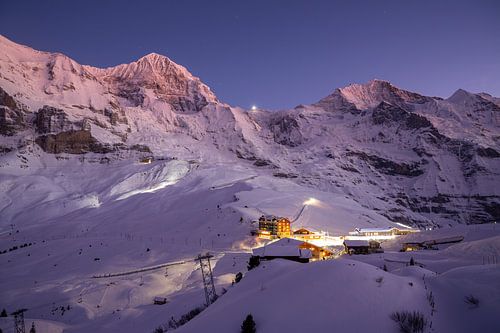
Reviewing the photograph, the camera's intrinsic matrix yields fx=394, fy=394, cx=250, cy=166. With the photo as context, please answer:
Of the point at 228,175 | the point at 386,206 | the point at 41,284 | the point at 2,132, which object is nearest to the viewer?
the point at 41,284

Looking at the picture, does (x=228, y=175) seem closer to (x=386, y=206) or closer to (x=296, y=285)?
(x=386, y=206)

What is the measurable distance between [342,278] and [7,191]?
481 ft

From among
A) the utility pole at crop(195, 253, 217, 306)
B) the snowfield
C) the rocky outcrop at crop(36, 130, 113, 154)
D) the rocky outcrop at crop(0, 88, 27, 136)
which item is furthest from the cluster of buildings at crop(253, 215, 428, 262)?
the rocky outcrop at crop(0, 88, 27, 136)

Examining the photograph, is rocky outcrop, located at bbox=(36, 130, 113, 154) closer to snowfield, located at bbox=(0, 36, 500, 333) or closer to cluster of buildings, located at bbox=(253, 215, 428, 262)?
snowfield, located at bbox=(0, 36, 500, 333)

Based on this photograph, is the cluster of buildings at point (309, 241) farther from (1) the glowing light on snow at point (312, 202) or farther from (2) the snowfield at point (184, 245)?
(1) the glowing light on snow at point (312, 202)

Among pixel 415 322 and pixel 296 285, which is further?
pixel 296 285

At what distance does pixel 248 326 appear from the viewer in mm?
9797

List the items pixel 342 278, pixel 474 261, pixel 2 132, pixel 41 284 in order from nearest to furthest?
pixel 342 278, pixel 474 261, pixel 41 284, pixel 2 132

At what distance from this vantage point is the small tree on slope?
9773 mm

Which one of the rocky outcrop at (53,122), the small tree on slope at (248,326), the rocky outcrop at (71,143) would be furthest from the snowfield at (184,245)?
the rocky outcrop at (71,143)

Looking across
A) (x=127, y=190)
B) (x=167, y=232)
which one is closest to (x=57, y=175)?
(x=127, y=190)

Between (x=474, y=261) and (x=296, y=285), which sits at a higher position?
(x=296, y=285)

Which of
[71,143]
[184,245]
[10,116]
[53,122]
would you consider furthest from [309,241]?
[10,116]

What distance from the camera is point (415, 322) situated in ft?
29.8
